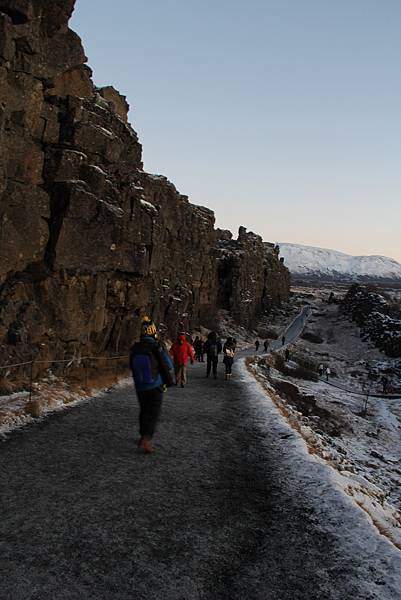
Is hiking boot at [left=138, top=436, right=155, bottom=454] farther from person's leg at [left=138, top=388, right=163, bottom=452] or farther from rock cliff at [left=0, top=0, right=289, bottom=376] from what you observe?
rock cliff at [left=0, top=0, right=289, bottom=376]

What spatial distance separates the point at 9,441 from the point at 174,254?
3957cm

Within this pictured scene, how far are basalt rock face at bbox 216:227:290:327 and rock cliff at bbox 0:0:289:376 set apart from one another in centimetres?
5682

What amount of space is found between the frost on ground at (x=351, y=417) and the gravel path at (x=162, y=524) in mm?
1257

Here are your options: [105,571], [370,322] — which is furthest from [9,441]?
[370,322]

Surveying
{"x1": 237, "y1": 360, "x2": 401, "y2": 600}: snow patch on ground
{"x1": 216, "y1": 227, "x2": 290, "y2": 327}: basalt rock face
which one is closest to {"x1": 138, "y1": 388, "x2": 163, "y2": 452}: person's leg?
{"x1": 237, "y1": 360, "x2": 401, "y2": 600}: snow patch on ground

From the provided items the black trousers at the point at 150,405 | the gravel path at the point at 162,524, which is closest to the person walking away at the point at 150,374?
the black trousers at the point at 150,405

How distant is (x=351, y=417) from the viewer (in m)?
32.8

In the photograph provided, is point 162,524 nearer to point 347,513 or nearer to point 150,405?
point 347,513

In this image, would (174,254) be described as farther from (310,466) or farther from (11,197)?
(310,466)

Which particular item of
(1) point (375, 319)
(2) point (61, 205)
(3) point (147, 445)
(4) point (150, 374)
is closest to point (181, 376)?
(2) point (61, 205)

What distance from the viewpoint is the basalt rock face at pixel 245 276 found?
78.2 m

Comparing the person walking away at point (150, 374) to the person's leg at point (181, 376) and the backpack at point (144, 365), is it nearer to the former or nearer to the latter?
the backpack at point (144, 365)

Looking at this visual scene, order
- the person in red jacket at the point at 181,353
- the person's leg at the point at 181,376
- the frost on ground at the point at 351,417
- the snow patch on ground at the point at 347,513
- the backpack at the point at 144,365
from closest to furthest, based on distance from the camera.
A: the snow patch on ground at the point at 347,513 < the backpack at the point at 144,365 < the frost on ground at the point at 351,417 < the person in red jacket at the point at 181,353 < the person's leg at the point at 181,376

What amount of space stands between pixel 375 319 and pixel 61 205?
71.1m
